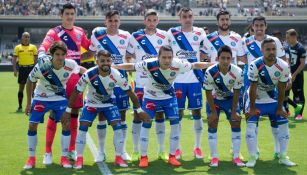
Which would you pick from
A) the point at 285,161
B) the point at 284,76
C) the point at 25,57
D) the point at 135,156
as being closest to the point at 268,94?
the point at 284,76

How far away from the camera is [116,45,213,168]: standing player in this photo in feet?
29.9

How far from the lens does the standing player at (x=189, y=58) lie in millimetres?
10055

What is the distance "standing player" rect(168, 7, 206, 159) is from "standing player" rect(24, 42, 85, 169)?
1.98 metres

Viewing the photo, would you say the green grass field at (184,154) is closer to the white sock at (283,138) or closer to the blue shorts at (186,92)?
the white sock at (283,138)

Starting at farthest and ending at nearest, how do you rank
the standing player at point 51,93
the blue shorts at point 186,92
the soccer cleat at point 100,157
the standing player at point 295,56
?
the standing player at point 295,56 < the blue shorts at point 186,92 < the soccer cleat at point 100,157 < the standing player at point 51,93

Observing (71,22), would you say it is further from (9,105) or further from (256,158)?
(9,105)

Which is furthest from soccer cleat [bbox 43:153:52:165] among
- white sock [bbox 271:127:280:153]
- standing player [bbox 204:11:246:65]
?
white sock [bbox 271:127:280:153]

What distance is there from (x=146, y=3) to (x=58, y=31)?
4527cm

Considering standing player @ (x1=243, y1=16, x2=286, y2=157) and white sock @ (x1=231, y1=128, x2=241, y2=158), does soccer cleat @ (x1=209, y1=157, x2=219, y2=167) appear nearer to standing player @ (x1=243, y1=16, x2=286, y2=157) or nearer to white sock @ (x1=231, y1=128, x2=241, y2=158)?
white sock @ (x1=231, y1=128, x2=241, y2=158)

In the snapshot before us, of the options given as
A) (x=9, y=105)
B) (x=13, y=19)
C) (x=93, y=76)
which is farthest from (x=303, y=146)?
(x=13, y=19)

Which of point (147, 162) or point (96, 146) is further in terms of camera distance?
point (96, 146)

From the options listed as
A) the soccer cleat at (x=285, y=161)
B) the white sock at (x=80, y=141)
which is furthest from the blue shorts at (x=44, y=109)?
the soccer cleat at (x=285, y=161)

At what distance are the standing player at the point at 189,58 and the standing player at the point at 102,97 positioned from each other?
138cm

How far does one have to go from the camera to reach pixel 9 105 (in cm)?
1869
